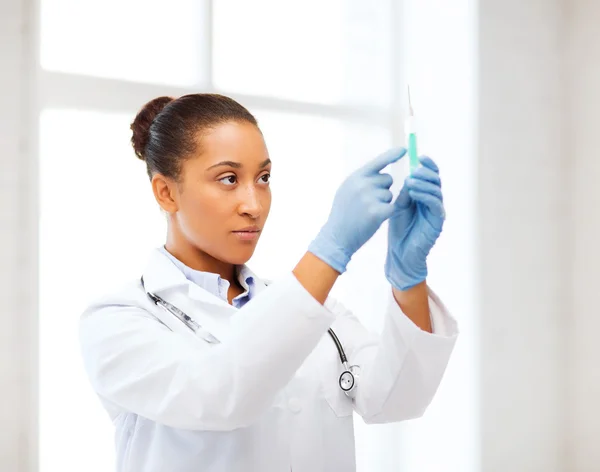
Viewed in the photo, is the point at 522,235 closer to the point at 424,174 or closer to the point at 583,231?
the point at 583,231

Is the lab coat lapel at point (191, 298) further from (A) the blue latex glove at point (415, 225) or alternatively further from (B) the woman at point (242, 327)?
(A) the blue latex glove at point (415, 225)

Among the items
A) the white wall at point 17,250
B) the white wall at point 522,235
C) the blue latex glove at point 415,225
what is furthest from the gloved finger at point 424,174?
the white wall at point 522,235

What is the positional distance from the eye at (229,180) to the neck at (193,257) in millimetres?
147

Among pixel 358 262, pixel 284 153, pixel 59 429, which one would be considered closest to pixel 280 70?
pixel 284 153

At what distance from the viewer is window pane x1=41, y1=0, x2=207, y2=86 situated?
5.75 feet

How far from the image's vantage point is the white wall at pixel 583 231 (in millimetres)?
2697

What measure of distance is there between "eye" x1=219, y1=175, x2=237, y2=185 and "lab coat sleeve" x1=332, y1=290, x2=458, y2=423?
1.04ft

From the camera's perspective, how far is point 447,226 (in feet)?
8.58

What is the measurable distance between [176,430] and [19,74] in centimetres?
104

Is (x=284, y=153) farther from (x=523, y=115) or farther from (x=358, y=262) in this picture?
(x=523, y=115)

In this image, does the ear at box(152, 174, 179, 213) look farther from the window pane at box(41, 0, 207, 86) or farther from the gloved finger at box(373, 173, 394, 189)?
the window pane at box(41, 0, 207, 86)

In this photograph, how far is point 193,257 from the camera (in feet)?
3.98

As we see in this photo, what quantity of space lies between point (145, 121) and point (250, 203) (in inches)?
11.3

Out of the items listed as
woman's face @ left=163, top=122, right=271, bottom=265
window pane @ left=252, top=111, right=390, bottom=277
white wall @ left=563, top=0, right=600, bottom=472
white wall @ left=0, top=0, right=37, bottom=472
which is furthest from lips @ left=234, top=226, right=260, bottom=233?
white wall @ left=563, top=0, right=600, bottom=472
